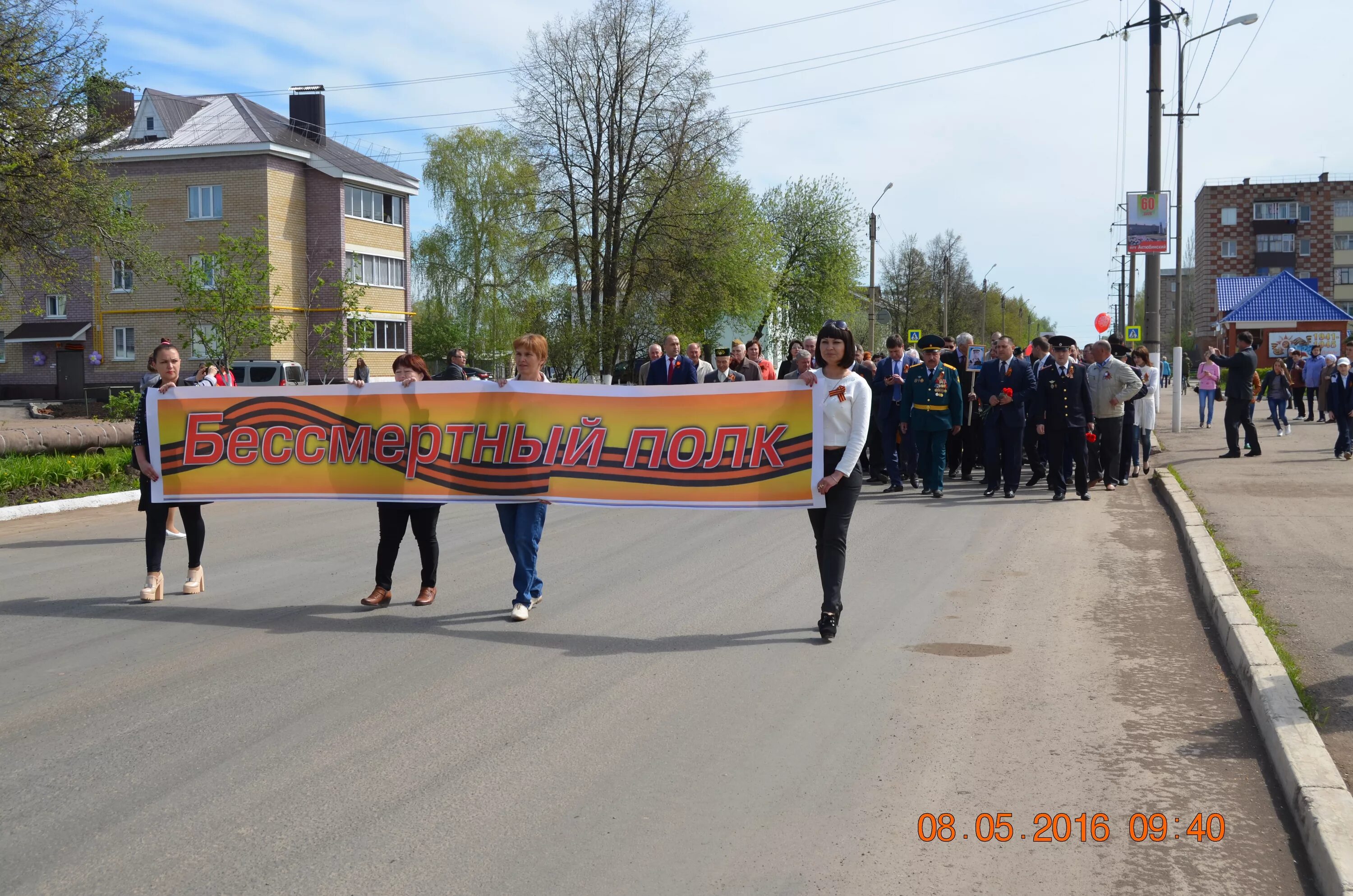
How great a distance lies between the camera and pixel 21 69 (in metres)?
18.8

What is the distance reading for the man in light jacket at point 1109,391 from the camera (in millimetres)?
15562

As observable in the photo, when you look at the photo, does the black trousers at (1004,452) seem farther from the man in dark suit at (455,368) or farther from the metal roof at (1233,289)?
the metal roof at (1233,289)

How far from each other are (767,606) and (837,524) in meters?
1.11

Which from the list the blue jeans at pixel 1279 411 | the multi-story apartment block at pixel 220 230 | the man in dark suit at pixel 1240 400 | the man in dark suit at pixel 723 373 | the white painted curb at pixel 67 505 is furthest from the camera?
the multi-story apartment block at pixel 220 230

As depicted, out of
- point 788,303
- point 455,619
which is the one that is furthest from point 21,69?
point 788,303

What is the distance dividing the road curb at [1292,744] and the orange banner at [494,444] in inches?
107

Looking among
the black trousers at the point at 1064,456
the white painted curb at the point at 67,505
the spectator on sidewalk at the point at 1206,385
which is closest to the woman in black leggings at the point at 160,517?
the white painted curb at the point at 67,505

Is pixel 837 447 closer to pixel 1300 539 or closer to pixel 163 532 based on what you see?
pixel 163 532

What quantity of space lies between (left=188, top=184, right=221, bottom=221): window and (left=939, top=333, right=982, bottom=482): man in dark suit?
44.0 meters

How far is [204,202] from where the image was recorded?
53.6 metres

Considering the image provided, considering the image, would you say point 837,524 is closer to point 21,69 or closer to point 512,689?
point 512,689

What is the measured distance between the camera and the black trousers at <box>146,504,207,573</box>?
8672 millimetres

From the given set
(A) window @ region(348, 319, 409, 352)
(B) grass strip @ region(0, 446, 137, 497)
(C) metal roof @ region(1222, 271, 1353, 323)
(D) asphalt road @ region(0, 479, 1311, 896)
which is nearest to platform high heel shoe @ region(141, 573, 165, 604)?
(D) asphalt road @ region(0, 479, 1311, 896)

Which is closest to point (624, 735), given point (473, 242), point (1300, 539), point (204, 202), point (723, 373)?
point (1300, 539)
